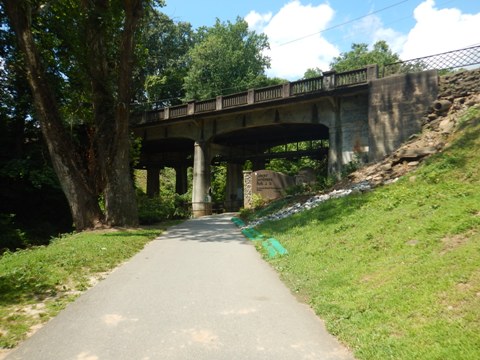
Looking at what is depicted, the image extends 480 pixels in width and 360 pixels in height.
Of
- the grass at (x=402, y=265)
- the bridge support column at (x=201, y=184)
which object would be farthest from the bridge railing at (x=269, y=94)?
the grass at (x=402, y=265)

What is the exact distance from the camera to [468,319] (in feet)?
12.3

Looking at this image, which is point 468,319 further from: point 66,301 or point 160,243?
point 160,243

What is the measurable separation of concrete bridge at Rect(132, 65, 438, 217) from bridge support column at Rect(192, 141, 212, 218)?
0.07 meters

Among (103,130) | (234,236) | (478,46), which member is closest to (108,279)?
(234,236)

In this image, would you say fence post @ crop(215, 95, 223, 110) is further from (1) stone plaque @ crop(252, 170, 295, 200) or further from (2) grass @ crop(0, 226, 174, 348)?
(2) grass @ crop(0, 226, 174, 348)

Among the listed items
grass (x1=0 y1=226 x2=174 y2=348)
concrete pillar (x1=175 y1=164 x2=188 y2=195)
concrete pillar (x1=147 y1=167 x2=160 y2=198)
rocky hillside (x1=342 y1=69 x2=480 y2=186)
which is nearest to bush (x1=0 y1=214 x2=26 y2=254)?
grass (x1=0 y1=226 x2=174 y2=348)

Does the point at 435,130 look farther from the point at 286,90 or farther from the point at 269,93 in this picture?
the point at 269,93

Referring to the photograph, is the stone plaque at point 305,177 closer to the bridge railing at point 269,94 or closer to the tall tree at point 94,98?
the bridge railing at point 269,94

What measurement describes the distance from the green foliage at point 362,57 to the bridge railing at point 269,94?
35438mm

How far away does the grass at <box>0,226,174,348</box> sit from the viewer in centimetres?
509

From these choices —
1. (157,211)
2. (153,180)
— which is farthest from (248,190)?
(153,180)

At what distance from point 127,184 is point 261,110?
38.5 ft

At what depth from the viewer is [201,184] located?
92.7ft

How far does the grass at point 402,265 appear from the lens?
12.6ft
